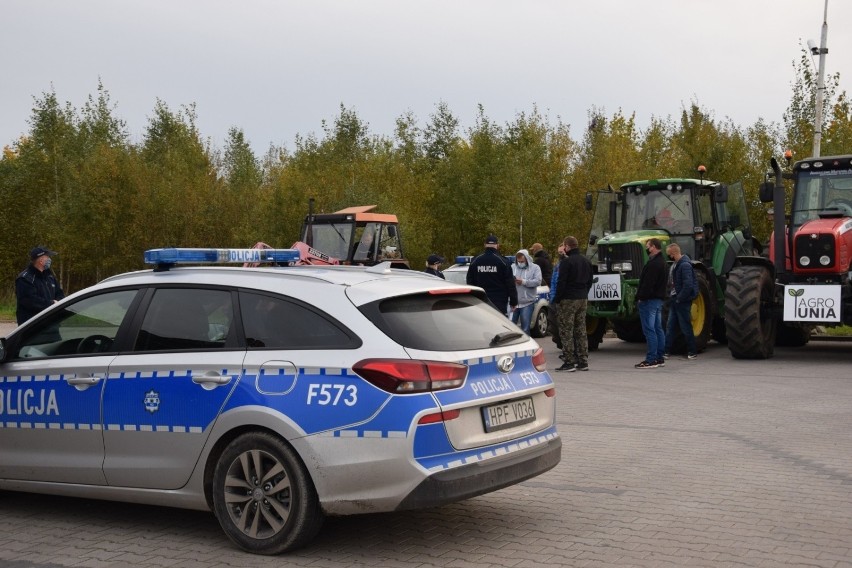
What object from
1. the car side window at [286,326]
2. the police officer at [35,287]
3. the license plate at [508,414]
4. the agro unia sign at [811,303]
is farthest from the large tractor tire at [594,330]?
the car side window at [286,326]

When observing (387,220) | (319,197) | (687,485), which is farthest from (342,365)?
(319,197)

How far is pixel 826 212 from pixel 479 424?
12856 mm

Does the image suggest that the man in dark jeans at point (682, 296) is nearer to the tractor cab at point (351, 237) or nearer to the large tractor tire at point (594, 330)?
the large tractor tire at point (594, 330)

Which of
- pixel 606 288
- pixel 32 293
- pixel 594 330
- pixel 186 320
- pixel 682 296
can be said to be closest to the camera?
pixel 186 320

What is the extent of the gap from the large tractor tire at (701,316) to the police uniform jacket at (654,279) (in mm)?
2564

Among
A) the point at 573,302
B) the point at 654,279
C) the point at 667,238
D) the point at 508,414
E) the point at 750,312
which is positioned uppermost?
the point at 667,238

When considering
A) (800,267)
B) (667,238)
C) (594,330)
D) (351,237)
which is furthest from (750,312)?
(351,237)

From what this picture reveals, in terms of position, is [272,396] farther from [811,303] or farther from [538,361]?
[811,303]

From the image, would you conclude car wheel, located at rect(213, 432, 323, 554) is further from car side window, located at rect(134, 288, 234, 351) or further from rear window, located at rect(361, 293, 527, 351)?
rear window, located at rect(361, 293, 527, 351)

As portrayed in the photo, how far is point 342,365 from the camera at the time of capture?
5602 millimetres

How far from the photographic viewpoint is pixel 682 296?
1680cm

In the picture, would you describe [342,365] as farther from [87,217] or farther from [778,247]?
[87,217]

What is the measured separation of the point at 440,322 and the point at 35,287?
25.9ft

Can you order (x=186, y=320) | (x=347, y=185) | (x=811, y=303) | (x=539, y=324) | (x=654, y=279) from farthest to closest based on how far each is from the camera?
(x=347, y=185)
(x=539, y=324)
(x=811, y=303)
(x=654, y=279)
(x=186, y=320)
